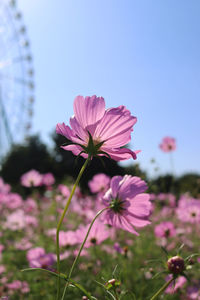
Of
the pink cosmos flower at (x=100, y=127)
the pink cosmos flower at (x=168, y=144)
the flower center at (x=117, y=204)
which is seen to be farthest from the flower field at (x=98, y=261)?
the pink cosmos flower at (x=168, y=144)

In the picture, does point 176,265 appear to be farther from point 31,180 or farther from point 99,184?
point 31,180

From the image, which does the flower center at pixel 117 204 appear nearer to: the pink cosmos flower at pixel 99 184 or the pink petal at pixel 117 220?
the pink petal at pixel 117 220

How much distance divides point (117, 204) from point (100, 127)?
6.1 inches

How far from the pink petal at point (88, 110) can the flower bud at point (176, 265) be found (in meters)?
0.27

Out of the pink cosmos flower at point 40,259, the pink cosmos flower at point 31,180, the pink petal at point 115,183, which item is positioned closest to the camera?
the pink petal at point 115,183

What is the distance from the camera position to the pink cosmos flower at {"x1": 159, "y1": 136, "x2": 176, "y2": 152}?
249cm

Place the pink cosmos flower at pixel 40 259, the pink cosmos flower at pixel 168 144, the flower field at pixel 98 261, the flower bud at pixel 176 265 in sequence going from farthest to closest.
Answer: the pink cosmos flower at pixel 168 144 → the pink cosmos flower at pixel 40 259 → the flower field at pixel 98 261 → the flower bud at pixel 176 265

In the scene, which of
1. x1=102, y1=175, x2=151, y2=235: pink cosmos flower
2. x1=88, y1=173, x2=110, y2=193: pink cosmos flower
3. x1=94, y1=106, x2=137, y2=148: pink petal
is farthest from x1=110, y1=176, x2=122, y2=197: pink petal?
x1=88, y1=173, x2=110, y2=193: pink cosmos flower

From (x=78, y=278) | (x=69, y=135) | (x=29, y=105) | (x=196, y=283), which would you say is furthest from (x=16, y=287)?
(x=29, y=105)

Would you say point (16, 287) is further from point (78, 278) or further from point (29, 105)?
point (29, 105)

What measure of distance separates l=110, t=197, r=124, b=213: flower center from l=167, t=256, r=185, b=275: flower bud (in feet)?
0.44

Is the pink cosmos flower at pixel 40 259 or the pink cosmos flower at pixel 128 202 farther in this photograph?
the pink cosmos flower at pixel 40 259

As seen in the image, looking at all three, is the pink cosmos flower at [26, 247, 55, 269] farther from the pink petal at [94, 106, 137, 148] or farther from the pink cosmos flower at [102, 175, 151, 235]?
the pink petal at [94, 106, 137, 148]

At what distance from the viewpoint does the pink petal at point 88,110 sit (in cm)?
53
